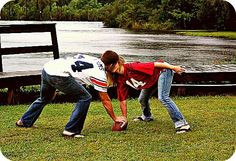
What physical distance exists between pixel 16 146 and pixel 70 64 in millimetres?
817

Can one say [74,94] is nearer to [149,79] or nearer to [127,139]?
[127,139]

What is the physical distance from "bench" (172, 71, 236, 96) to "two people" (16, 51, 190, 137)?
84.5 inches

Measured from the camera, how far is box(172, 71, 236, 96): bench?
841 cm

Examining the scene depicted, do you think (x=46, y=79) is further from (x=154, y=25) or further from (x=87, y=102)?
(x=154, y=25)

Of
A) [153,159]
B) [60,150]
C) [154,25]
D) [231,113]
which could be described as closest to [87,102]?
[60,150]

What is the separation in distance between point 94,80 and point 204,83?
3.29m

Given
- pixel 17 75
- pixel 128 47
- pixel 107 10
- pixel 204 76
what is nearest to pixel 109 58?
pixel 107 10

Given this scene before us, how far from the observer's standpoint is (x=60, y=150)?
17.4ft

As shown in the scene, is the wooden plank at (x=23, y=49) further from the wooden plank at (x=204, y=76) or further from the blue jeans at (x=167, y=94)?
the blue jeans at (x=167, y=94)

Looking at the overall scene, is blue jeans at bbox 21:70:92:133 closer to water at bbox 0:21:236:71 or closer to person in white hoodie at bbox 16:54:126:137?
person in white hoodie at bbox 16:54:126:137

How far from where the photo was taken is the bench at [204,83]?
27.6 ft

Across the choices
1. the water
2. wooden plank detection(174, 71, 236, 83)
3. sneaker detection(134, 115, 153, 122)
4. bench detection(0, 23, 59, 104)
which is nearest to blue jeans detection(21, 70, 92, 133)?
sneaker detection(134, 115, 153, 122)

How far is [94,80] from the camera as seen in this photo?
5633 mm

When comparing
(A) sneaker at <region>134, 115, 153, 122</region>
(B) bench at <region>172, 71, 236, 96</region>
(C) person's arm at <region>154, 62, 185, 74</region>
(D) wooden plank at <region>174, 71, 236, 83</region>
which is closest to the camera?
(C) person's arm at <region>154, 62, 185, 74</region>
